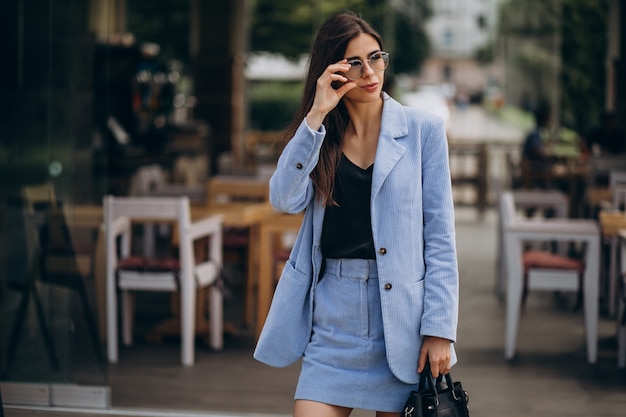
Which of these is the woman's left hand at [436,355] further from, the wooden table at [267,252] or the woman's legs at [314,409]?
the wooden table at [267,252]

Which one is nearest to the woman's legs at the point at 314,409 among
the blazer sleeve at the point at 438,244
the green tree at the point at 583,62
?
the blazer sleeve at the point at 438,244

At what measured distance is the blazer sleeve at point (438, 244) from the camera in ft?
9.36

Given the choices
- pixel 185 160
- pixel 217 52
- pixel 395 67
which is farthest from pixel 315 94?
pixel 395 67

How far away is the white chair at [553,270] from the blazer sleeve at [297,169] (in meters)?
3.83

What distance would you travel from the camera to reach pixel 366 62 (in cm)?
287

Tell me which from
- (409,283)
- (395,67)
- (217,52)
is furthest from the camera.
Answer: (395,67)

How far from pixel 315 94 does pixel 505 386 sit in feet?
11.1

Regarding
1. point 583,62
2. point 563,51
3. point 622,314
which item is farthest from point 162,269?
point 563,51

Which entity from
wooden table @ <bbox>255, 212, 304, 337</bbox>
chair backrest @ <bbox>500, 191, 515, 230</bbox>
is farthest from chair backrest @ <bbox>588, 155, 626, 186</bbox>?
wooden table @ <bbox>255, 212, 304, 337</bbox>

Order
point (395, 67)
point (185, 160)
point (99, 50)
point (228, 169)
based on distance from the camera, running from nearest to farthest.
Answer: point (99, 50) < point (228, 169) < point (185, 160) < point (395, 67)

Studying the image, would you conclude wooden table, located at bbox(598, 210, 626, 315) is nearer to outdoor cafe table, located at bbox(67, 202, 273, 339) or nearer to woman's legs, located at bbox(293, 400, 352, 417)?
outdoor cafe table, located at bbox(67, 202, 273, 339)

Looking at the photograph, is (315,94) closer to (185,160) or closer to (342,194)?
(342,194)

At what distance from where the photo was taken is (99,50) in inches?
230

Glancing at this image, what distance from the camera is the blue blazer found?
2850mm
